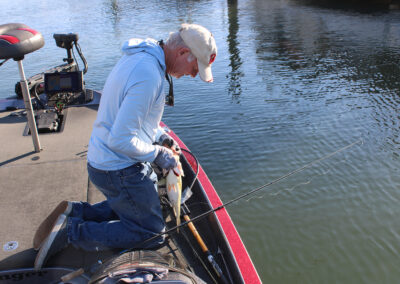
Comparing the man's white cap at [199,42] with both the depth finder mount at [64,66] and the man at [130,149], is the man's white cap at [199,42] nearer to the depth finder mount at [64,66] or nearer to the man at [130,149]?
the man at [130,149]

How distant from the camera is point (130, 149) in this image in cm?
225

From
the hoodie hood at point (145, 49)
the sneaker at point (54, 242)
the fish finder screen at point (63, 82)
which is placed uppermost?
the hoodie hood at point (145, 49)

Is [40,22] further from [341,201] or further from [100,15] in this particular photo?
[341,201]

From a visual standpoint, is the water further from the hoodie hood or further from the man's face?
the hoodie hood

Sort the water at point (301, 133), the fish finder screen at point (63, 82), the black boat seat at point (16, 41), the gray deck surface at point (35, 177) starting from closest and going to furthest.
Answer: the gray deck surface at point (35, 177) < the black boat seat at point (16, 41) < the water at point (301, 133) < the fish finder screen at point (63, 82)

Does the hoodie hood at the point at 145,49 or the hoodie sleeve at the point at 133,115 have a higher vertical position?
the hoodie hood at the point at 145,49

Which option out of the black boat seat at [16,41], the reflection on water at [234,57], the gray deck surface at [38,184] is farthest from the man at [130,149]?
the reflection on water at [234,57]

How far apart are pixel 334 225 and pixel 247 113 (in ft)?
13.4

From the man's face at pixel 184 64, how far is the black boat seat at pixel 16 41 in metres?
2.30

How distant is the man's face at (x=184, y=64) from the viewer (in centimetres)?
236

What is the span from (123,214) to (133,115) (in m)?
0.89

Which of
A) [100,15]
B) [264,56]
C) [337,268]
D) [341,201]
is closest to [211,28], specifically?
[264,56]

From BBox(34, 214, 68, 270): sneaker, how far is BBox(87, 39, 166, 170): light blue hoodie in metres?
0.55

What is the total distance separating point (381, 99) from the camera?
8969mm
